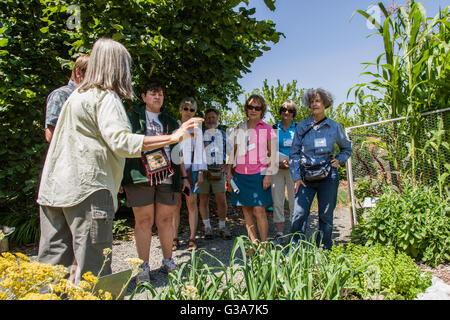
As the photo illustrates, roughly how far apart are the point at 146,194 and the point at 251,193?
1.25 m

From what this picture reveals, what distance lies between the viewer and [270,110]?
1110cm

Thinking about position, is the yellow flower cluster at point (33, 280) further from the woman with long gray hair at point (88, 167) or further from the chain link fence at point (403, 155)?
the chain link fence at point (403, 155)

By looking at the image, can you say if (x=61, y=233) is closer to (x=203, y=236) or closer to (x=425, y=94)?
(x=203, y=236)

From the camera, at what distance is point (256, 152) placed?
367cm

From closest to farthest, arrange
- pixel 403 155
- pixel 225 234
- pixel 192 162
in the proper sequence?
pixel 403 155 → pixel 192 162 → pixel 225 234

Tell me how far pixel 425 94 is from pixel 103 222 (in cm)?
354

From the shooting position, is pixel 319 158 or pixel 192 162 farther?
pixel 192 162

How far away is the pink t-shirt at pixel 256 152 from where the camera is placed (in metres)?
3.64

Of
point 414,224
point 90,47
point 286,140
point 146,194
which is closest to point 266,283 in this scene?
point 146,194

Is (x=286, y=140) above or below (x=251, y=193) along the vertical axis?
above

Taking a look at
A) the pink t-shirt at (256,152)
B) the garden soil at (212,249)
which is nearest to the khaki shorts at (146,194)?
the garden soil at (212,249)

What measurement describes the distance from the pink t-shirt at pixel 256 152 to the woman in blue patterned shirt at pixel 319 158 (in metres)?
0.36

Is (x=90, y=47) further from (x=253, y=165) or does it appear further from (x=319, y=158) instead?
(x=319, y=158)
